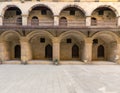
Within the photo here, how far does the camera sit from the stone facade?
19.1m

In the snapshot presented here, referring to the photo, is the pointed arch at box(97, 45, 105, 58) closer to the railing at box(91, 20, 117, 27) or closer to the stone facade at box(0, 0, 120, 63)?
the stone facade at box(0, 0, 120, 63)

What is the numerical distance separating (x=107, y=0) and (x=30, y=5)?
10.3 metres

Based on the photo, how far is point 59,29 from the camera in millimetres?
18859

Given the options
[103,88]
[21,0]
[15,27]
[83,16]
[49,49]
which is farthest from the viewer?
[49,49]

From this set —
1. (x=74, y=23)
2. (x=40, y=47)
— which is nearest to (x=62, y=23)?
(x=74, y=23)

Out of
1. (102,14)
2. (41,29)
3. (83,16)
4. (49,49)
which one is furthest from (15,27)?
(102,14)

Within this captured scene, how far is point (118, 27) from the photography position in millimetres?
18703

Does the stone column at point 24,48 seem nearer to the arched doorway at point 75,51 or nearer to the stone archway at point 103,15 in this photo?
the arched doorway at point 75,51

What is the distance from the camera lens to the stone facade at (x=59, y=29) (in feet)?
62.6

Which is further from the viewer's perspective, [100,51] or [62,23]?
[100,51]

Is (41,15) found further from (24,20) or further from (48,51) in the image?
(48,51)

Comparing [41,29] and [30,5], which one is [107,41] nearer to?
[41,29]

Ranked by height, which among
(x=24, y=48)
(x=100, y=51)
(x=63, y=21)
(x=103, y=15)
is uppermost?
(x=103, y=15)

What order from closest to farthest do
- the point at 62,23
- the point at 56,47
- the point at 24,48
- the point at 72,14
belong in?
the point at 56,47 < the point at 24,48 < the point at 62,23 < the point at 72,14
